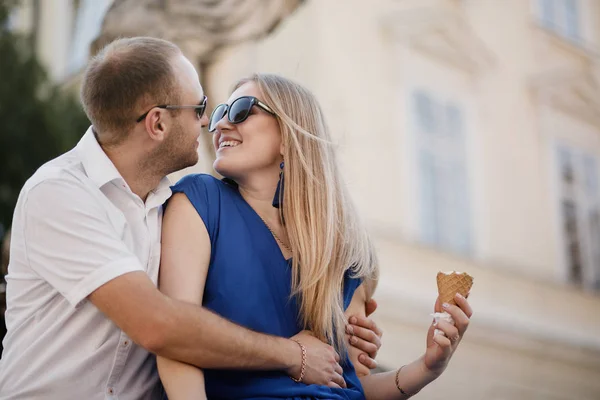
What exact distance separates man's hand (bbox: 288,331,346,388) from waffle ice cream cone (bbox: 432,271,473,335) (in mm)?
398

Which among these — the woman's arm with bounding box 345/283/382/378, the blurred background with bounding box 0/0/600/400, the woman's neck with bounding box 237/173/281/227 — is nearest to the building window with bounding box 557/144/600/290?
the blurred background with bounding box 0/0/600/400

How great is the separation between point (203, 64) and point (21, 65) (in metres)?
→ 6.11

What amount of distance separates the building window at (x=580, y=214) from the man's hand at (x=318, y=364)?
1084 cm

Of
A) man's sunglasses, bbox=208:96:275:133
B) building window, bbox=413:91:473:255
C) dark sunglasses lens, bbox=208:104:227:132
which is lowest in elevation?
dark sunglasses lens, bbox=208:104:227:132

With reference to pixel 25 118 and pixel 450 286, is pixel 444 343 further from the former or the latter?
pixel 25 118

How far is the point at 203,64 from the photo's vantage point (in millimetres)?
5605

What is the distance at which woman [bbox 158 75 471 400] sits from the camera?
9.39ft

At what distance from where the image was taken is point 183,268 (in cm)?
282

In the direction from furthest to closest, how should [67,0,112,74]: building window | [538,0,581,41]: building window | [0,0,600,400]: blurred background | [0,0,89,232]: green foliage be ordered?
[538,0,581,41]: building window < [67,0,112,74]: building window < [0,0,600,400]: blurred background < [0,0,89,232]: green foliage

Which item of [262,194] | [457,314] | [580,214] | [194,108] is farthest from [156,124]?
[580,214]

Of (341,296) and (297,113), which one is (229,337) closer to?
(341,296)

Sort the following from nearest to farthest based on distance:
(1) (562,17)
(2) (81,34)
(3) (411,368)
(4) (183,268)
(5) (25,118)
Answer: (4) (183,268), (3) (411,368), (5) (25,118), (2) (81,34), (1) (562,17)

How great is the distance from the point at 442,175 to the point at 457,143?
0.64 meters

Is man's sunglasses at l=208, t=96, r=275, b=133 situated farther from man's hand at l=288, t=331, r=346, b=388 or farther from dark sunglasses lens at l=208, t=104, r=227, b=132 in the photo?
man's hand at l=288, t=331, r=346, b=388
